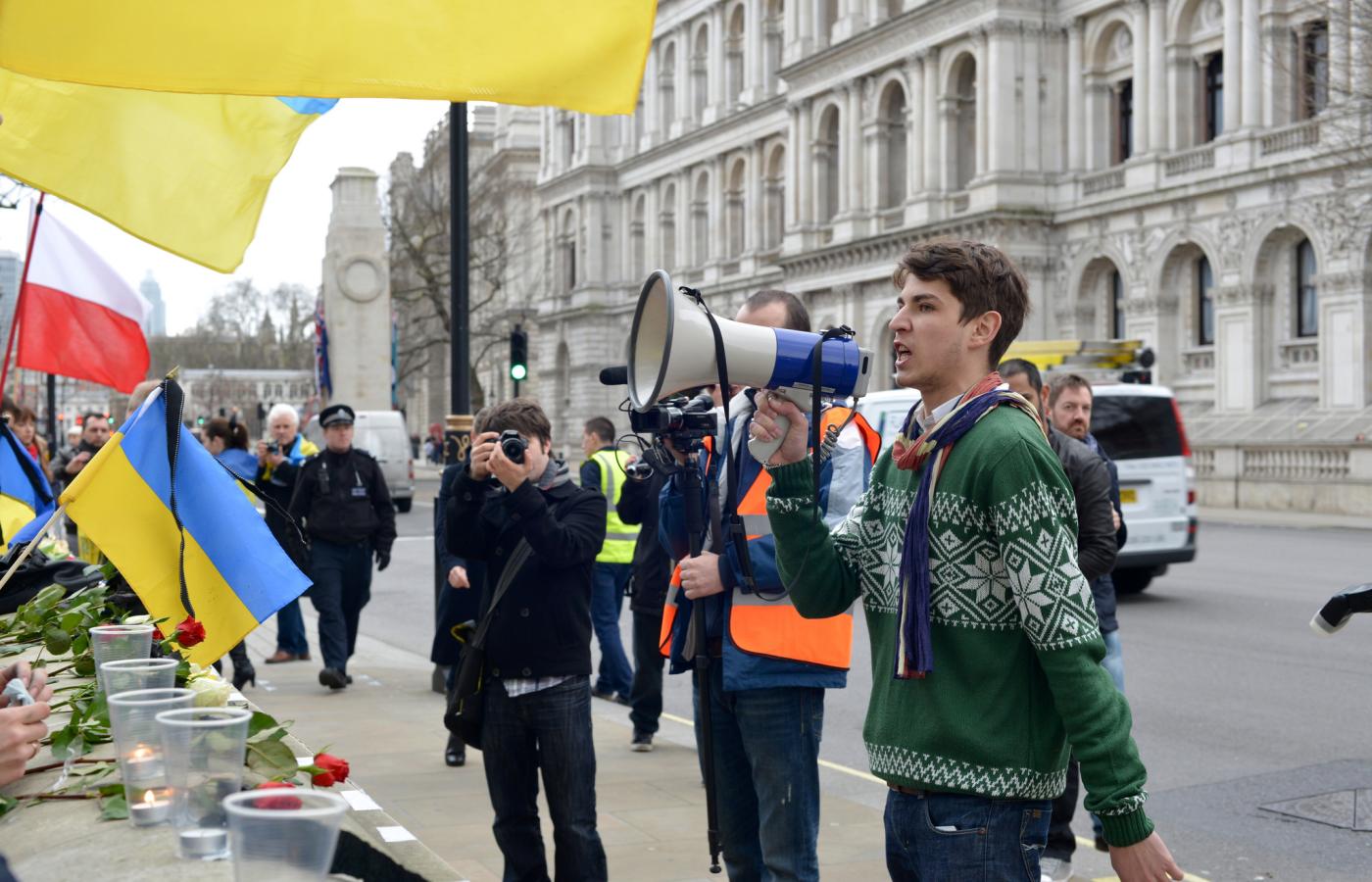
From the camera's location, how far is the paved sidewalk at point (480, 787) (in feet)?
20.5

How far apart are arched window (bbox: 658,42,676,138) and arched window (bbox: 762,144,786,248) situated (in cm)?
988

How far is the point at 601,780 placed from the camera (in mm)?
7832

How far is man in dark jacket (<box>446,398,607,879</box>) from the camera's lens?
5090mm

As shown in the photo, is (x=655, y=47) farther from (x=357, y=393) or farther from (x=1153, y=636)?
(x=1153, y=636)

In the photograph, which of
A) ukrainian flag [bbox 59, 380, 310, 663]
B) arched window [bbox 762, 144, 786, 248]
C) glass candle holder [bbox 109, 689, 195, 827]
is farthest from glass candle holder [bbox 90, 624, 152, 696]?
arched window [bbox 762, 144, 786, 248]

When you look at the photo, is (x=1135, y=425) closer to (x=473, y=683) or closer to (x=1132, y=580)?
(x=1132, y=580)

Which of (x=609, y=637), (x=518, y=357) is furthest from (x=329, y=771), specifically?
(x=518, y=357)

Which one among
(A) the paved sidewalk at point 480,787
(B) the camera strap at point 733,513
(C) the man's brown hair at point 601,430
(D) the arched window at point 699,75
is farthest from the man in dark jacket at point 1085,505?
(D) the arched window at point 699,75

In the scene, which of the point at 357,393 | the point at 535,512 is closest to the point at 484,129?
the point at 357,393

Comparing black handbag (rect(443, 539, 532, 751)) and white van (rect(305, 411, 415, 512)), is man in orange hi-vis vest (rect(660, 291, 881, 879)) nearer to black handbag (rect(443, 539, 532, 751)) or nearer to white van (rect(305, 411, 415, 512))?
black handbag (rect(443, 539, 532, 751))

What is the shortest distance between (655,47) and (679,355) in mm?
70916

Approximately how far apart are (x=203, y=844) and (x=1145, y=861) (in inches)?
63.7

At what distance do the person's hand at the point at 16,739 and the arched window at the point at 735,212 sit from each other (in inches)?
2483

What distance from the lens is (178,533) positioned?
426cm
